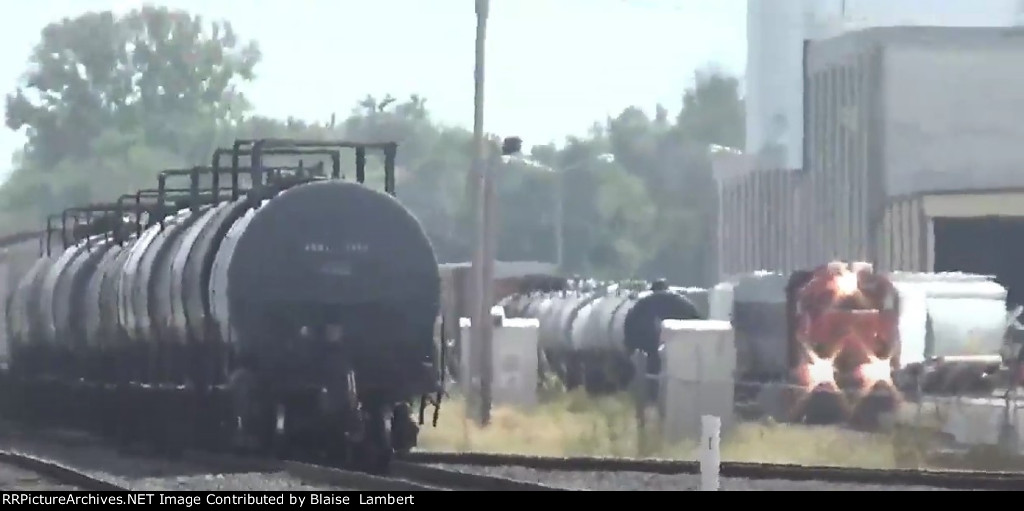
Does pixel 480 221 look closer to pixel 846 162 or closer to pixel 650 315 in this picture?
pixel 650 315

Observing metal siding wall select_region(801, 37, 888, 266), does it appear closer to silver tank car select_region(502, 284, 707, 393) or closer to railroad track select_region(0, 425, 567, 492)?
silver tank car select_region(502, 284, 707, 393)

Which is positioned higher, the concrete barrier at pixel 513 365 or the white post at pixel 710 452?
the white post at pixel 710 452

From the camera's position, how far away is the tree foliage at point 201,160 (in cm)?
10819

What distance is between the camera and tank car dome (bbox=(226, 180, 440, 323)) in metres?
20.8

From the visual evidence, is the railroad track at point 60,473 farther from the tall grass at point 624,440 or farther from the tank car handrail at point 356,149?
the tall grass at point 624,440

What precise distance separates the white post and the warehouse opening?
34863 millimetres

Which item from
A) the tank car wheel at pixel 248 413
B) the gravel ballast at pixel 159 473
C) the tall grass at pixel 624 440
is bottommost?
the tall grass at pixel 624 440

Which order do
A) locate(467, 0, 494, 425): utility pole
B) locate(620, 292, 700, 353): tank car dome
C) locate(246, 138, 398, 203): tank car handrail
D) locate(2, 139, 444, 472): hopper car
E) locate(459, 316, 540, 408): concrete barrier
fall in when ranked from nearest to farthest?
locate(2, 139, 444, 472): hopper car, locate(246, 138, 398, 203): tank car handrail, locate(467, 0, 494, 425): utility pole, locate(459, 316, 540, 408): concrete barrier, locate(620, 292, 700, 353): tank car dome

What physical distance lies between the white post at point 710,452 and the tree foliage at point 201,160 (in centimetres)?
8674

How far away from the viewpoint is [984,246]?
50875 millimetres

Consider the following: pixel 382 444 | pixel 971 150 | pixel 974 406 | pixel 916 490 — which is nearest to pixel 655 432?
pixel 974 406

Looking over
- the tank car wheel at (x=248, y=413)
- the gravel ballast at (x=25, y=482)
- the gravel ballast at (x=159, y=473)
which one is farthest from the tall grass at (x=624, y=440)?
the gravel ballast at (x=25, y=482)

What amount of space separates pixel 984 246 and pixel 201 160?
6816 centimetres

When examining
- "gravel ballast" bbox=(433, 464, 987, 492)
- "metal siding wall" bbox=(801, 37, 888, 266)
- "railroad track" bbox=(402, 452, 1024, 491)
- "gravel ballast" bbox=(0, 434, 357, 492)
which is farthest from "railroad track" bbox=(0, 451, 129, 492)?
"metal siding wall" bbox=(801, 37, 888, 266)
